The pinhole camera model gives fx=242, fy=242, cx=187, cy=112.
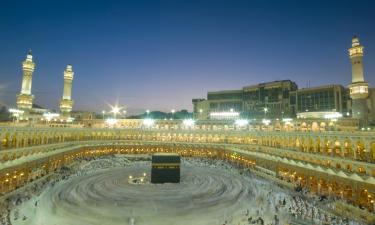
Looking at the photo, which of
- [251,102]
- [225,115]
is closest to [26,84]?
[225,115]

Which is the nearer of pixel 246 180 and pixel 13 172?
pixel 13 172

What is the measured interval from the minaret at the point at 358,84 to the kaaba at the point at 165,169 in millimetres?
32857

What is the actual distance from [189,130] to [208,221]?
41.1 m

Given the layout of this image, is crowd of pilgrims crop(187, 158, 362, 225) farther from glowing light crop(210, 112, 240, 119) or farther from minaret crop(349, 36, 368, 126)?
glowing light crop(210, 112, 240, 119)

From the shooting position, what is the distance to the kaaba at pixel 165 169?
110 ft

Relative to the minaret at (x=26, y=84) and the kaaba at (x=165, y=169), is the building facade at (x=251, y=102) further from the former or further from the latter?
the minaret at (x=26, y=84)

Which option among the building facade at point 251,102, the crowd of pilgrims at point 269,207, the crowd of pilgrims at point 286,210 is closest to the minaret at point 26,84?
the crowd of pilgrims at point 269,207

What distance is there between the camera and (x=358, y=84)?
134ft

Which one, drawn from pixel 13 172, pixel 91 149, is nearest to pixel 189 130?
pixel 91 149

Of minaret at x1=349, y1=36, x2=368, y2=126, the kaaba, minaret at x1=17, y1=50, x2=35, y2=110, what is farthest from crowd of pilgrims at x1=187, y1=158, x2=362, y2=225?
minaret at x1=17, y1=50, x2=35, y2=110

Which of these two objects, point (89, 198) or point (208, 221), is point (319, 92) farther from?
point (89, 198)

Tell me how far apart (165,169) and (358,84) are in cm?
3510

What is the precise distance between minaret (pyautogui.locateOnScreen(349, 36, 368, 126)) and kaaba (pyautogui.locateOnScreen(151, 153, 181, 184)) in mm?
32857

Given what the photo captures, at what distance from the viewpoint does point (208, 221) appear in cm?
2088
